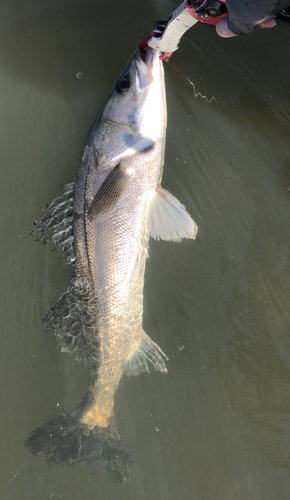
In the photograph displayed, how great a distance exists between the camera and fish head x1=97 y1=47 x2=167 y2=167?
1704mm

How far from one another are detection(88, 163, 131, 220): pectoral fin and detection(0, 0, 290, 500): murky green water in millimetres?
715

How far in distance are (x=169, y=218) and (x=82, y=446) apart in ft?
5.65

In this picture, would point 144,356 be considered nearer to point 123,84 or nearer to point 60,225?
point 60,225

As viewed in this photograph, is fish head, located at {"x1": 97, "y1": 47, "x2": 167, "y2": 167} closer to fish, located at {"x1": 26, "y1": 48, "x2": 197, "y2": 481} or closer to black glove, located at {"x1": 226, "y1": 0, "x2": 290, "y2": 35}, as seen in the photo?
fish, located at {"x1": 26, "y1": 48, "x2": 197, "y2": 481}

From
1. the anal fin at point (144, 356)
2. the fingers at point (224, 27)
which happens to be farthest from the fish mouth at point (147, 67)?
the anal fin at point (144, 356)

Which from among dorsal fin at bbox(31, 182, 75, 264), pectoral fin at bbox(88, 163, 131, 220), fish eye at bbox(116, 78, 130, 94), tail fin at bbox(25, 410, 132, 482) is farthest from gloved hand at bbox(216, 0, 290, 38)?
tail fin at bbox(25, 410, 132, 482)

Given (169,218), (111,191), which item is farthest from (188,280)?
(111,191)

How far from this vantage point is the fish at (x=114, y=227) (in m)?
1.76

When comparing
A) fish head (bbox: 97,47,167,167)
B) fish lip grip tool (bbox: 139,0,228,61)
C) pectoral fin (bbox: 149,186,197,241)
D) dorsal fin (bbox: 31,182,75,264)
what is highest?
fish lip grip tool (bbox: 139,0,228,61)

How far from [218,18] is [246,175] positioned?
3.84ft

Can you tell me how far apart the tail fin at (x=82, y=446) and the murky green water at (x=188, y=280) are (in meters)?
0.13

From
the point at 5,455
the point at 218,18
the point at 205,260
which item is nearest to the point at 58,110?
the point at 218,18

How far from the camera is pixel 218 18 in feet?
4.73

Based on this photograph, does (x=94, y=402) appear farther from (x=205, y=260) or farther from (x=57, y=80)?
(x=57, y=80)
